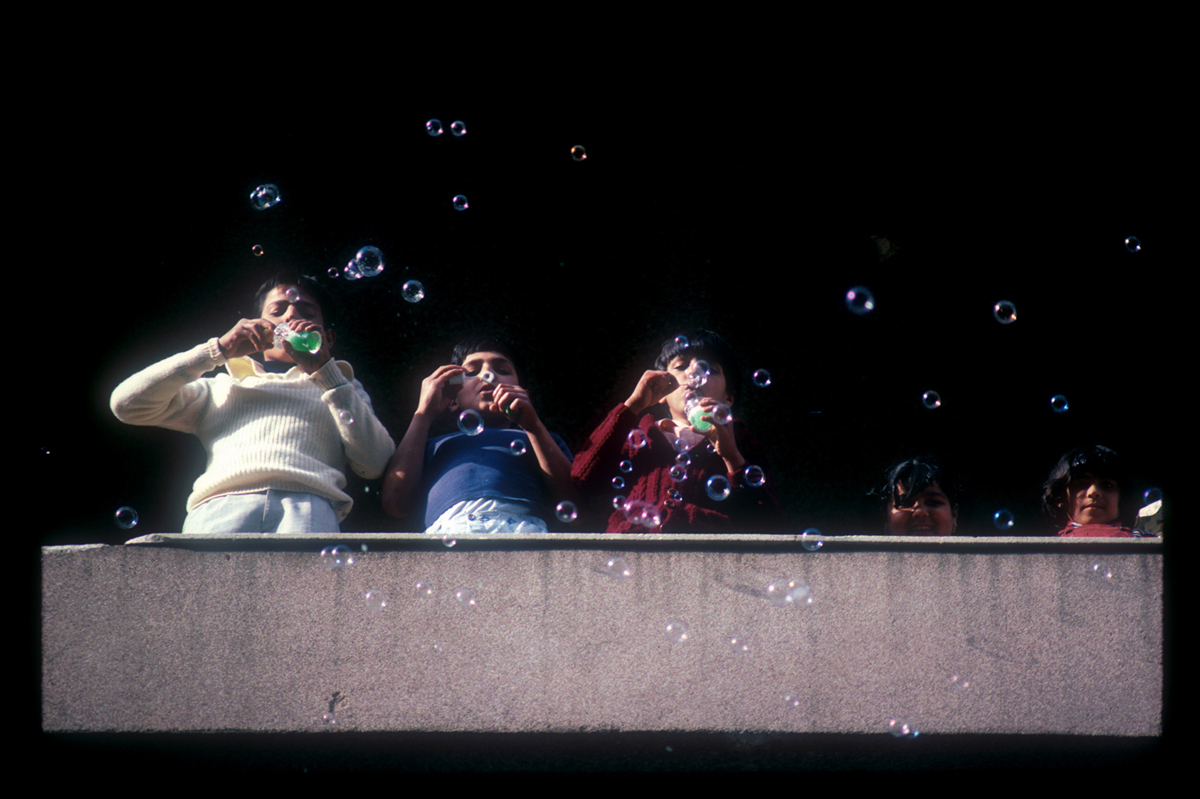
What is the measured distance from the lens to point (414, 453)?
3023mm

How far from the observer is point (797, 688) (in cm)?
246

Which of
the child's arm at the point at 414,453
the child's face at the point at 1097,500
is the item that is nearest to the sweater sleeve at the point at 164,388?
the child's arm at the point at 414,453

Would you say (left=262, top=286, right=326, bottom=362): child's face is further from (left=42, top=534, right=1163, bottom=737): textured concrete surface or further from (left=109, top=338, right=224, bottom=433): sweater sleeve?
(left=42, top=534, right=1163, bottom=737): textured concrete surface

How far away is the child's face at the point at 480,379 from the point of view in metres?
3.07

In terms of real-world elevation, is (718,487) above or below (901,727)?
above

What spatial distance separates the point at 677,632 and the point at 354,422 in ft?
3.81

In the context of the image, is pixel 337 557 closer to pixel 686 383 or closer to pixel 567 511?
pixel 567 511

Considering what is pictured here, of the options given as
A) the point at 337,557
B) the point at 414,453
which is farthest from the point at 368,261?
the point at 337,557

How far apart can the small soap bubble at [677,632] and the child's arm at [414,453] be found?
975 millimetres

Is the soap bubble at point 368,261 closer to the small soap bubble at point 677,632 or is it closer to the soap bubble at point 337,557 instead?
the soap bubble at point 337,557

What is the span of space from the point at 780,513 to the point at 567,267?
1902mm

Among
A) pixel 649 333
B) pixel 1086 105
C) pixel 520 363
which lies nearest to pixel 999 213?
pixel 1086 105

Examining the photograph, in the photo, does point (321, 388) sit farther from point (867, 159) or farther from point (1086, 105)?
point (1086, 105)

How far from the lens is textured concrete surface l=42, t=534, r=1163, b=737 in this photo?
2.44m
